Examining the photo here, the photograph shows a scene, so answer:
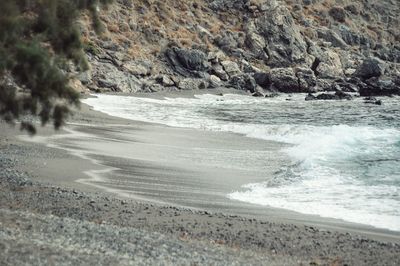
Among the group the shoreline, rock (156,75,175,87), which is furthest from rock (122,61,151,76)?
the shoreline

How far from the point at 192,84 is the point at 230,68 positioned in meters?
10.0

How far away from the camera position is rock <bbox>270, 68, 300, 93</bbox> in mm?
66312

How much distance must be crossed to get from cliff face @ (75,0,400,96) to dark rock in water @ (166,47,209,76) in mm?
118

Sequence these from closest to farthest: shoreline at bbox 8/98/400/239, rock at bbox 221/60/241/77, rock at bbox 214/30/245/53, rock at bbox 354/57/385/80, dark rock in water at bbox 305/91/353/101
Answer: shoreline at bbox 8/98/400/239 → dark rock in water at bbox 305/91/353/101 → rock at bbox 221/60/241/77 → rock at bbox 354/57/385/80 → rock at bbox 214/30/245/53

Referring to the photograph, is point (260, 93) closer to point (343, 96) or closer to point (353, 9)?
point (343, 96)

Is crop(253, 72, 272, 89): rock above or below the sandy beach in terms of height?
above

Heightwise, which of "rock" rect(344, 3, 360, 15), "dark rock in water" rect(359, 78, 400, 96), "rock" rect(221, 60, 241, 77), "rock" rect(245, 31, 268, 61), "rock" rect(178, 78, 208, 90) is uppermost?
"rock" rect(344, 3, 360, 15)

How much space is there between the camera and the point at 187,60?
64.6 meters

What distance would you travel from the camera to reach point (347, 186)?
14.9m

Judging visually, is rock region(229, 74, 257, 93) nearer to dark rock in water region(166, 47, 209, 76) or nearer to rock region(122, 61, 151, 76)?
dark rock in water region(166, 47, 209, 76)

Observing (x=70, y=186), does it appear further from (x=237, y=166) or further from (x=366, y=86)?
(x=366, y=86)

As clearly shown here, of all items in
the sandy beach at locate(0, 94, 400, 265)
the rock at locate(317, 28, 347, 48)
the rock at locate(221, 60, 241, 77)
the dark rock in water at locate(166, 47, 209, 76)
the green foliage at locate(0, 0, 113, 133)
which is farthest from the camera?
the rock at locate(317, 28, 347, 48)

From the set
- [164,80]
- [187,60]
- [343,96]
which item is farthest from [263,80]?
[164,80]

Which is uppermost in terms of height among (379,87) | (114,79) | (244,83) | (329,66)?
(329,66)
